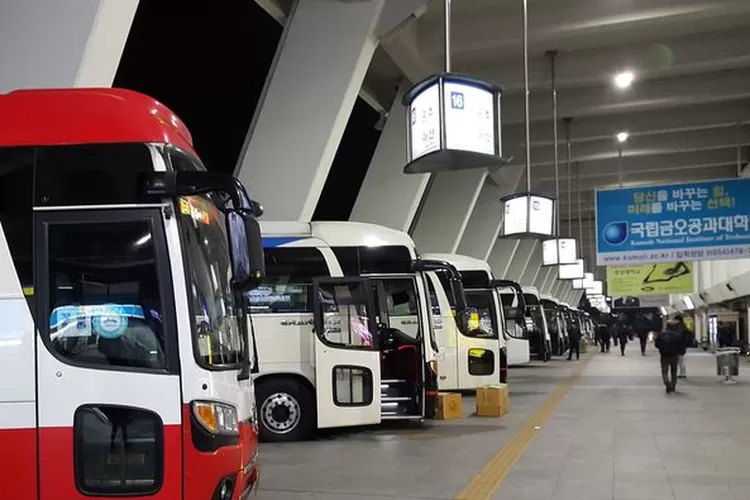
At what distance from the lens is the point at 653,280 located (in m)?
35.5

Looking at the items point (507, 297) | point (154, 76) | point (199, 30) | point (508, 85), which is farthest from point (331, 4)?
point (507, 297)

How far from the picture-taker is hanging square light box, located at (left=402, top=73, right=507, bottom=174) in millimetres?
9039

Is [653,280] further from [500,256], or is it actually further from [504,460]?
[504,460]

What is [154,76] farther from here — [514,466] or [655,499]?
[655,499]

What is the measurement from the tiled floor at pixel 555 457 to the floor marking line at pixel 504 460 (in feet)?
0.33

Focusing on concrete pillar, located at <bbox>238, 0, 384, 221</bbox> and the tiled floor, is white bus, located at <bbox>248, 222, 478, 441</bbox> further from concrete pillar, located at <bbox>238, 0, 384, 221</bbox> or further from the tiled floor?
concrete pillar, located at <bbox>238, 0, 384, 221</bbox>

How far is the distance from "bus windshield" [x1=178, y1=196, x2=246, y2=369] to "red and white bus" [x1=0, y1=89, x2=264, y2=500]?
16 millimetres

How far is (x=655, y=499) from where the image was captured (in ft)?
23.9

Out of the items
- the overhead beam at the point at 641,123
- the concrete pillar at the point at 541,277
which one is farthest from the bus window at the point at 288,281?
the concrete pillar at the point at 541,277

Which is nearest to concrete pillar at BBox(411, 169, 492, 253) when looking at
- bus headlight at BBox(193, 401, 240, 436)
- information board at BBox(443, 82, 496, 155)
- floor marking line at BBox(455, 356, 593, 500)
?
floor marking line at BBox(455, 356, 593, 500)

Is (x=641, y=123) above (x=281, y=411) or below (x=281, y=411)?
above

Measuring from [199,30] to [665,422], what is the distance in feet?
34.9

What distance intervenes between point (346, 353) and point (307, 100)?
4414 mm

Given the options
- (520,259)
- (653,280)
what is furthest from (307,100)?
(520,259)
